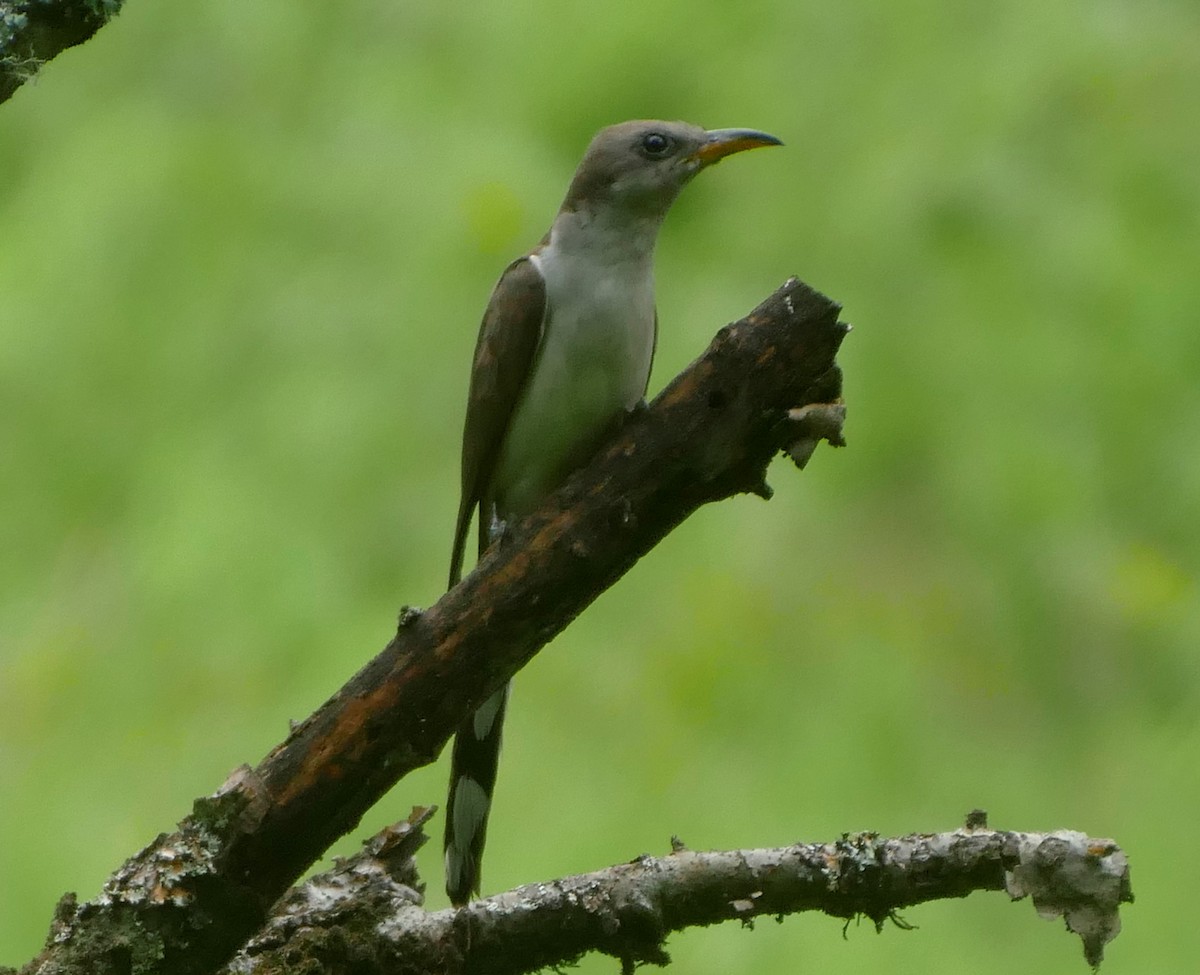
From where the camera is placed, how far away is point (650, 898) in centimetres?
267

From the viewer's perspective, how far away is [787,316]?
268 cm

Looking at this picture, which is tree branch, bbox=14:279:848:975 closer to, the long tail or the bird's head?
the long tail

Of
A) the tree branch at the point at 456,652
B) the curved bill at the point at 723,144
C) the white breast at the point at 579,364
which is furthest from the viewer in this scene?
the curved bill at the point at 723,144

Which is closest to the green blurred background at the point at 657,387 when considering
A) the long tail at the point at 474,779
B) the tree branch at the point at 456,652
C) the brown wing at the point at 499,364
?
the long tail at the point at 474,779

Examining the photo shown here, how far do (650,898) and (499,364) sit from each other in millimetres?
1218

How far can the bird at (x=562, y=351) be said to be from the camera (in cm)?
333

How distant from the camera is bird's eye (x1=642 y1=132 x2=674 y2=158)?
139 inches

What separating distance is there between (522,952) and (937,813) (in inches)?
68.2

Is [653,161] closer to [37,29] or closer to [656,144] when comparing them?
[656,144]

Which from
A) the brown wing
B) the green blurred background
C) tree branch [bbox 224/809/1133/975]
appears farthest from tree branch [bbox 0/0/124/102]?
the green blurred background

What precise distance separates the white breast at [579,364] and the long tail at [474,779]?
462 millimetres

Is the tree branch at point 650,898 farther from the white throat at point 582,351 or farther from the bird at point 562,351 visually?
the white throat at point 582,351

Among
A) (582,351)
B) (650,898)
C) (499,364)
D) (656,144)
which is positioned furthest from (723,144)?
(650,898)

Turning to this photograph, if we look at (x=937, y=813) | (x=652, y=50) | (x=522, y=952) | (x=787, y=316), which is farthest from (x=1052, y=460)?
(x=522, y=952)
